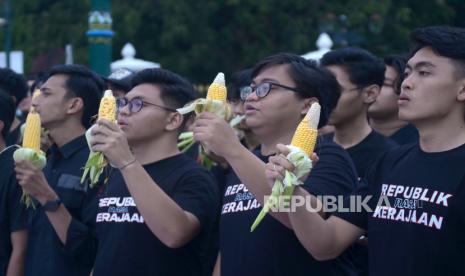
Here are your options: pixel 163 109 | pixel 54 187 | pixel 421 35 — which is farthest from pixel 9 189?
pixel 421 35

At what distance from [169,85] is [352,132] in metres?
1.23

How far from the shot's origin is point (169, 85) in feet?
17.9

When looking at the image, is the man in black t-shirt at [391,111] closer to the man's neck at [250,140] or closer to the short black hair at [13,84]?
the man's neck at [250,140]

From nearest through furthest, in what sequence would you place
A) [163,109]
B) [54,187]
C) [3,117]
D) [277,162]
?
[277,162], [163,109], [54,187], [3,117]

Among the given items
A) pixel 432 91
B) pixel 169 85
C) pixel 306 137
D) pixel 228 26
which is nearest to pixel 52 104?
pixel 169 85

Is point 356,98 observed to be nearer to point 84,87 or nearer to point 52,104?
point 84,87

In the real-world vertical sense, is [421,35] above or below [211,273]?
above

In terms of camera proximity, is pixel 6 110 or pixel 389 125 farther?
pixel 389 125

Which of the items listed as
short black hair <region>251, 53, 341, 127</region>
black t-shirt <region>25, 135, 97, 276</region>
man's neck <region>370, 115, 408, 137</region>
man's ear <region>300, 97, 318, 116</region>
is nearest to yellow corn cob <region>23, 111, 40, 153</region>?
black t-shirt <region>25, 135, 97, 276</region>

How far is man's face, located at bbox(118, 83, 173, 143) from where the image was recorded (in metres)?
5.27

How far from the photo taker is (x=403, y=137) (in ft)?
21.0

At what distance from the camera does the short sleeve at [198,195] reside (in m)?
4.96

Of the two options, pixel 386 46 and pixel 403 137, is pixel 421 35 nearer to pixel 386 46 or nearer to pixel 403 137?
pixel 403 137

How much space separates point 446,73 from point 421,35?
22cm
